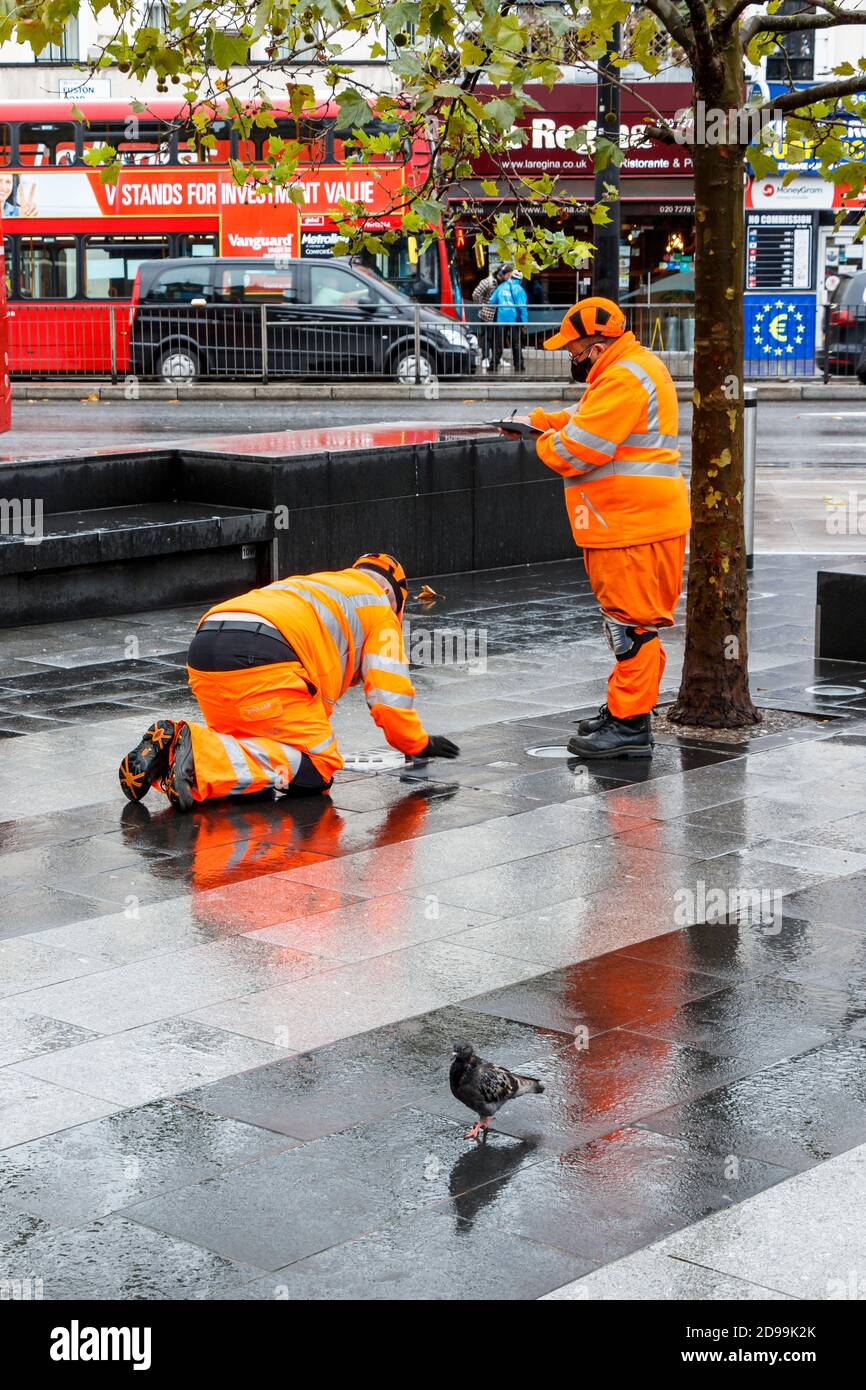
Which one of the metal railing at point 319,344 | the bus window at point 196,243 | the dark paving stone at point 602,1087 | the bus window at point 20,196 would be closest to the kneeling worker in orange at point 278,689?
the dark paving stone at point 602,1087

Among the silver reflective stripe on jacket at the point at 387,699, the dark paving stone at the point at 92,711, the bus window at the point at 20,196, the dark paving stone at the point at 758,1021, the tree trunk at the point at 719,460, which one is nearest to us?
the dark paving stone at the point at 758,1021

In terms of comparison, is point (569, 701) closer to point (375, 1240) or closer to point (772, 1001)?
point (772, 1001)

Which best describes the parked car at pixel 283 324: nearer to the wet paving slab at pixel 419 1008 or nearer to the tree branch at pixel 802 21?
the tree branch at pixel 802 21

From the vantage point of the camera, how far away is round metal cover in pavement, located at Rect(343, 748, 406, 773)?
7.73m

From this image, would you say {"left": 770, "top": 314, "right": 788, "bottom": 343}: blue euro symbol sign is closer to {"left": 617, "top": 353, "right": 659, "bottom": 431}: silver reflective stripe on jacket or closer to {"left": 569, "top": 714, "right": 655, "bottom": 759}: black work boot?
A: {"left": 617, "top": 353, "right": 659, "bottom": 431}: silver reflective stripe on jacket

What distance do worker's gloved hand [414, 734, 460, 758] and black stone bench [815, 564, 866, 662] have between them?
2717 millimetres

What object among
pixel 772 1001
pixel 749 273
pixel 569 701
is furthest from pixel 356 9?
pixel 749 273

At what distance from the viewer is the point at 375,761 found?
7.87m

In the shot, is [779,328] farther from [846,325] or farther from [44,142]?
[44,142]

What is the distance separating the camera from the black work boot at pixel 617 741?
7.75m

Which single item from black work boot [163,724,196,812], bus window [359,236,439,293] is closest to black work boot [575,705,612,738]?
black work boot [163,724,196,812]

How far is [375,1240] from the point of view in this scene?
3.71 meters

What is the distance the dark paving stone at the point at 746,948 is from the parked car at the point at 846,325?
79.3 ft

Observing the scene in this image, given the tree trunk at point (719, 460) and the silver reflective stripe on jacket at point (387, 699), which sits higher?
the tree trunk at point (719, 460)
